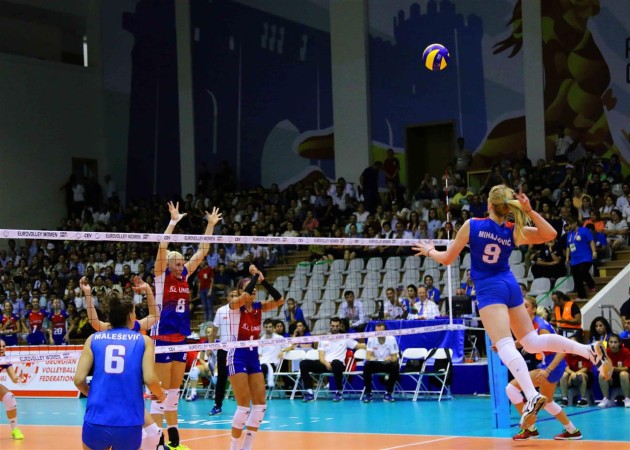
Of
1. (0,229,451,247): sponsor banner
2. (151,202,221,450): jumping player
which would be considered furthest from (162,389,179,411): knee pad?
(0,229,451,247): sponsor banner

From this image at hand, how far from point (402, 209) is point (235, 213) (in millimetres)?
5509

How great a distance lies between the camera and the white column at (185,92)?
107ft

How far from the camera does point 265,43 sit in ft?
104

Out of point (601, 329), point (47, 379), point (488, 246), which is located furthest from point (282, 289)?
point (488, 246)

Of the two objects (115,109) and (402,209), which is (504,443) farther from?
(115,109)

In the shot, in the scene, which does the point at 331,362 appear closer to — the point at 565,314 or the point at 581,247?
the point at 565,314

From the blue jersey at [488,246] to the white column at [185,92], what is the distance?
24.2 meters

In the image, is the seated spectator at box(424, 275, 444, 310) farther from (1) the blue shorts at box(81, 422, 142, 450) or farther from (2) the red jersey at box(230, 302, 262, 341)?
(1) the blue shorts at box(81, 422, 142, 450)

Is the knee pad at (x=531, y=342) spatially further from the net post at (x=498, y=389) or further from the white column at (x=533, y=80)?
the white column at (x=533, y=80)

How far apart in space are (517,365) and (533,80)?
18.6 meters

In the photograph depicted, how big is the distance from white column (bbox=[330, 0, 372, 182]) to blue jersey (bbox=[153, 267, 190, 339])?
18300 millimetres

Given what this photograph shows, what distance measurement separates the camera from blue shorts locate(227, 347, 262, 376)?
10289 mm

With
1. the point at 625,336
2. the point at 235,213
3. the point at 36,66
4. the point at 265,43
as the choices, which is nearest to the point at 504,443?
the point at 625,336

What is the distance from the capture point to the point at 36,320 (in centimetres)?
2309
